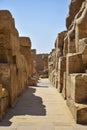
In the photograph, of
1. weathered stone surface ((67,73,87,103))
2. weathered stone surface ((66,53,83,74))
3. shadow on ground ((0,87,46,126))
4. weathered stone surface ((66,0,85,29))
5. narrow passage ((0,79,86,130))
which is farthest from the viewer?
weathered stone surface ((66,0,85,29))

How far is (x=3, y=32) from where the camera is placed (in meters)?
7.96

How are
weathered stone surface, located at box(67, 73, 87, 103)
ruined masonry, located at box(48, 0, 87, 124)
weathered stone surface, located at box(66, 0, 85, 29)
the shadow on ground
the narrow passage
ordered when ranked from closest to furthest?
the narrow passage
ruined masonry, located at box(48, 0, 87, 124)
the shadow on ground
weathered stone surface, located at box(67, 73, 87, 103)
weathered stone surface, located at box(66, 0, 85, 29)

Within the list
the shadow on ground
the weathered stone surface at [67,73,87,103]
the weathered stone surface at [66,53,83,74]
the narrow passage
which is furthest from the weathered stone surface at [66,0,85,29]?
the weathered stone surface at [67,73,87,103]

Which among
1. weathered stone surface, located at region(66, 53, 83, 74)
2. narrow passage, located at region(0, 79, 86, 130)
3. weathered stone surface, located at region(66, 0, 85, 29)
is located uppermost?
weathered stone surface, located at region(66, 0, 85, 29)

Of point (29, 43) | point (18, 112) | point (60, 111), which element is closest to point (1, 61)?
point (18, 112)

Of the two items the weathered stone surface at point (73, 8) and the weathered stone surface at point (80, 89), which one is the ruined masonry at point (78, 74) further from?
the weathered stone surface at point (73, 8)

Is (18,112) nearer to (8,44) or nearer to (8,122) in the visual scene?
(8,122)

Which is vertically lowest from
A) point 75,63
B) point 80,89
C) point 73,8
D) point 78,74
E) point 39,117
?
point 39,117

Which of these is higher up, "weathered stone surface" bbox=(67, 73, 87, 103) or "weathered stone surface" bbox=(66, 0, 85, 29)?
"weathered stone surface" bbox=(66, 0, 85, 29)

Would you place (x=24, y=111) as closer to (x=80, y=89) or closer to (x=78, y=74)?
(x=80, y=89)

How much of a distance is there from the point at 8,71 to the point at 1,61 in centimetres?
107

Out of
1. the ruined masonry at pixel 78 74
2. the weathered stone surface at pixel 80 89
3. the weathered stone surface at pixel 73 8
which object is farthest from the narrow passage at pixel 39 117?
the weathered stone surface at pixel 73 8

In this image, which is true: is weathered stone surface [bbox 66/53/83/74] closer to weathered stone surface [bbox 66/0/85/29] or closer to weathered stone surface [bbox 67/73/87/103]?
weathered stone surface [bbox 67/73/87/103]

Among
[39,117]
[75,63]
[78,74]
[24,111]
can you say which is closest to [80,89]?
[78,74]
